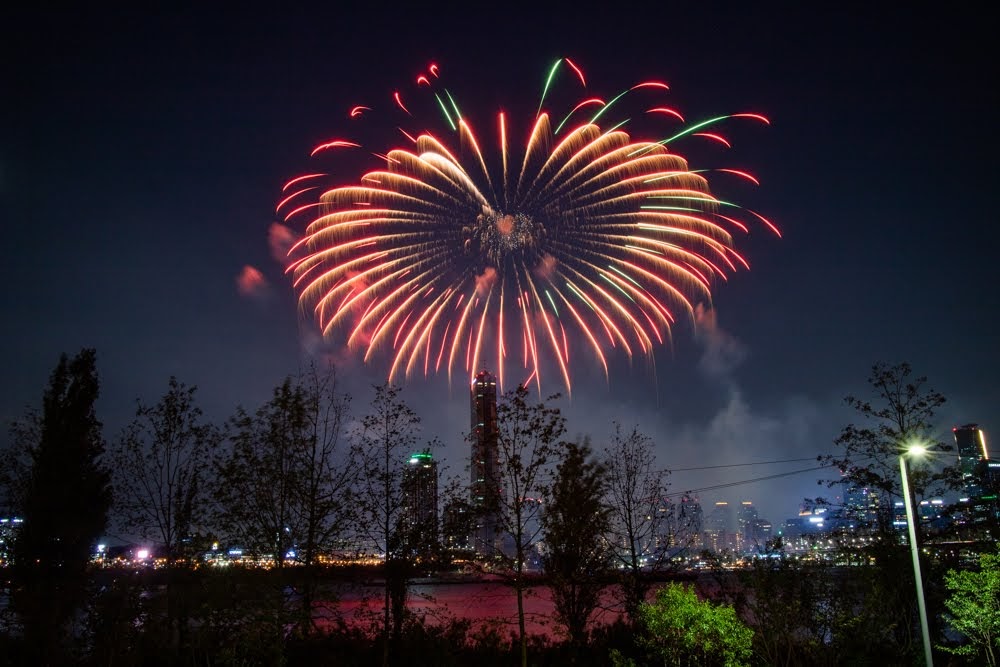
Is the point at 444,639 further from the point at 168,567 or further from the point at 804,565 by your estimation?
the point at 804,565

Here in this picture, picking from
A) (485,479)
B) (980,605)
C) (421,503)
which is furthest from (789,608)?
(421,503)

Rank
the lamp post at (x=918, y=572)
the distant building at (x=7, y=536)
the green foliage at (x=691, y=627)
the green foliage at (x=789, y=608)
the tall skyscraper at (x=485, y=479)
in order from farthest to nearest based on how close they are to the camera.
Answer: the distant building at (x=7, y=536)
the tall skyscraper at (x=485, y=479)
the green foliage at (x=789, y=608)
the lamp post at (x=918, y=572)
the green foliage at (x=691, y=627)

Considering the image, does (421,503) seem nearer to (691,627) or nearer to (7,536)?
(691,627)

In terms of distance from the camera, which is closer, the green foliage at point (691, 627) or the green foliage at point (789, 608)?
the green foliage at point (691, 627)

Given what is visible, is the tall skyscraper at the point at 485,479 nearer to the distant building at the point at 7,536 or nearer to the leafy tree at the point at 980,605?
the leafy tree at the point at 980,605

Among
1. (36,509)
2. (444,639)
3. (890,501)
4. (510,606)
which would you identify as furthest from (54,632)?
(510,606)

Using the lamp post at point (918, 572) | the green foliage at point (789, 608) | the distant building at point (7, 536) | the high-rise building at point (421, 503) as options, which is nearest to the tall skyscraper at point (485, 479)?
the high-rise building at point (421, 503)

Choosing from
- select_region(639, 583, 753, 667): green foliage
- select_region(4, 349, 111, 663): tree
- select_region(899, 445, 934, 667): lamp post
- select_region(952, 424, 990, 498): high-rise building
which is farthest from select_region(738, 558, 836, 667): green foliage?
select_region(4, 349, 111, 663): tree
